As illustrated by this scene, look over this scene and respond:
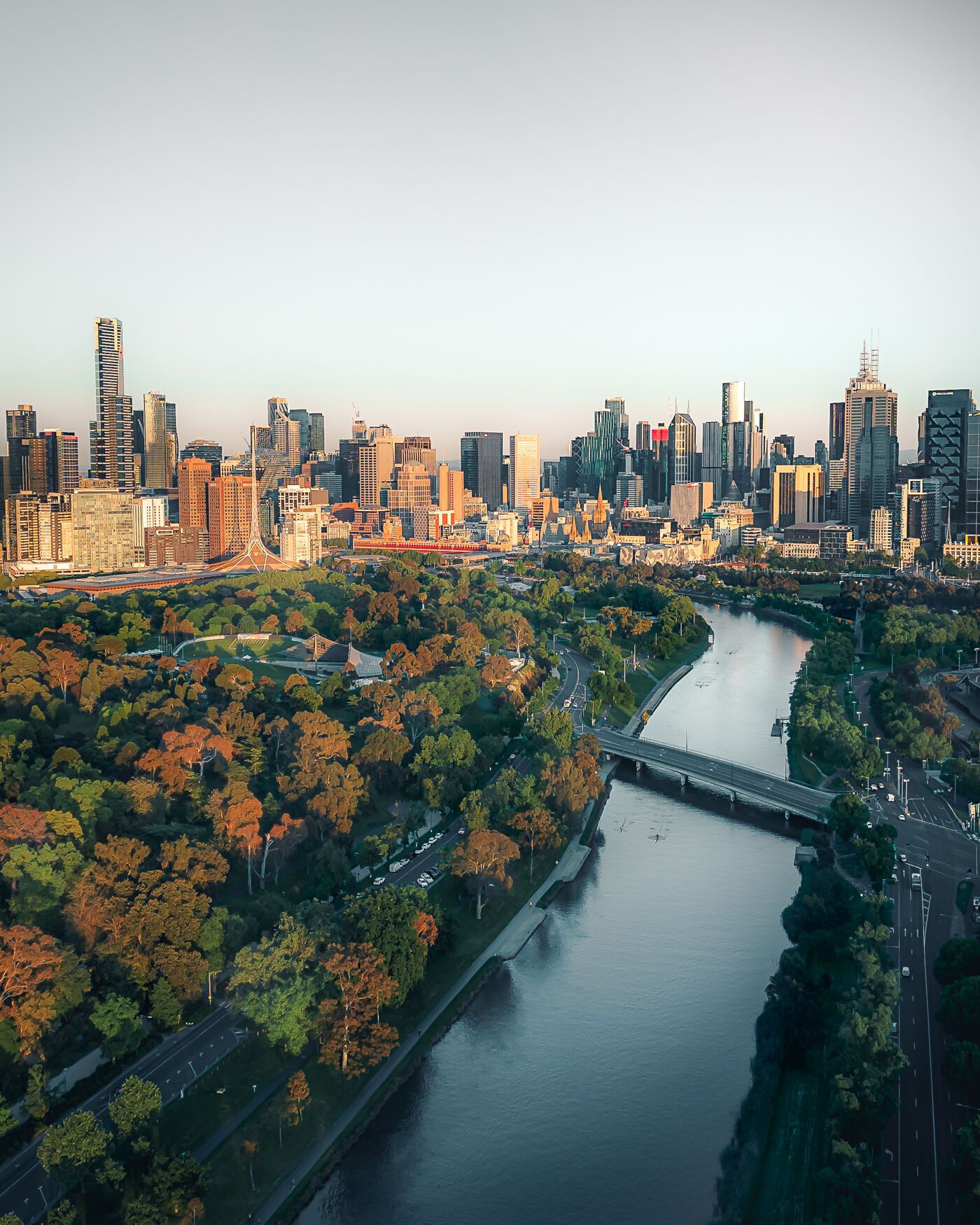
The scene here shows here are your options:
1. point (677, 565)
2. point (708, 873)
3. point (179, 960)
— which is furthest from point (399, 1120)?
point (677, 565)

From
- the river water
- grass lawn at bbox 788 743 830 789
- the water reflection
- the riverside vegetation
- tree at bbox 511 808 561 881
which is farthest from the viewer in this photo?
the water reflection

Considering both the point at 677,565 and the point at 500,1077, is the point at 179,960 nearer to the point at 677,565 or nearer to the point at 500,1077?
the point at 500,1077

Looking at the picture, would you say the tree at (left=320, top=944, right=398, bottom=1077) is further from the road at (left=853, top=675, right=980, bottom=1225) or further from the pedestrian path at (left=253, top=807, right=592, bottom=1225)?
the road at (left=853, top=675, right=980, bottom=1225)

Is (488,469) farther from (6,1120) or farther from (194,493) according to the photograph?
(6,1120)

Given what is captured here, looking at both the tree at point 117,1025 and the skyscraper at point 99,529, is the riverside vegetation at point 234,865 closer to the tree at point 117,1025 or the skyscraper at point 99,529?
the tree at point 117,1025

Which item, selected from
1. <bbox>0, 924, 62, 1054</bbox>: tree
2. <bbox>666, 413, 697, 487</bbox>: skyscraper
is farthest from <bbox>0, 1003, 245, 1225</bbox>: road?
<bbox>666, 413, 697, 487</bbox>: skyscraper

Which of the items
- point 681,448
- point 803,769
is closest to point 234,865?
point 803,769

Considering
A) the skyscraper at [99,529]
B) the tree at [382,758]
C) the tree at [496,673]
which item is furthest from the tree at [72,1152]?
the skyscraper at [99,529]

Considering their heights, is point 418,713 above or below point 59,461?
below
